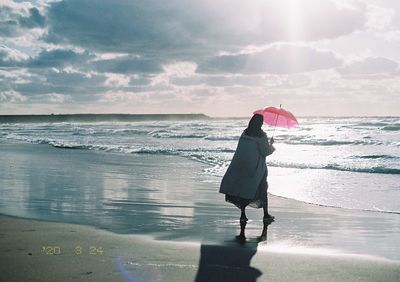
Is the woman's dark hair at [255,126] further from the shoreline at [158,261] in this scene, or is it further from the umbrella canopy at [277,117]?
the shoreline at [158,261]

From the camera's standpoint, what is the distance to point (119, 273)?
496cm

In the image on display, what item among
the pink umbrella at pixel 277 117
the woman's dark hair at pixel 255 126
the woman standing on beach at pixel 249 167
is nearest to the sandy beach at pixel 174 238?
the woman standing on beach at pixel 249 167

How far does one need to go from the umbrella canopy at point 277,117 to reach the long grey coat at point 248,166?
812 mm

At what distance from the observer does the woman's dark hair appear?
7.59 meters

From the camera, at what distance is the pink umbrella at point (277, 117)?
330 inches

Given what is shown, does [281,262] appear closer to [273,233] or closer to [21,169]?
[273,233]

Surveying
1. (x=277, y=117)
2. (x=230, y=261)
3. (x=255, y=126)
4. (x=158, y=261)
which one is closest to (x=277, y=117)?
(x=277, y=117)

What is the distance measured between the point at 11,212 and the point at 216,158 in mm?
13831

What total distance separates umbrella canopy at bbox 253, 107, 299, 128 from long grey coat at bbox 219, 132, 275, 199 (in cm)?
81

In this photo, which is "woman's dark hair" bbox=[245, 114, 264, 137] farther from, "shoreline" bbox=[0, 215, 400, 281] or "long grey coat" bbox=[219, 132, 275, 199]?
"shoreline" bbox=[0, 215, 400, 281]

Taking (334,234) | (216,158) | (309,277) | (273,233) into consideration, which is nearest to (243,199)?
(273,233)

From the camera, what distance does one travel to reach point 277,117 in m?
8.48
